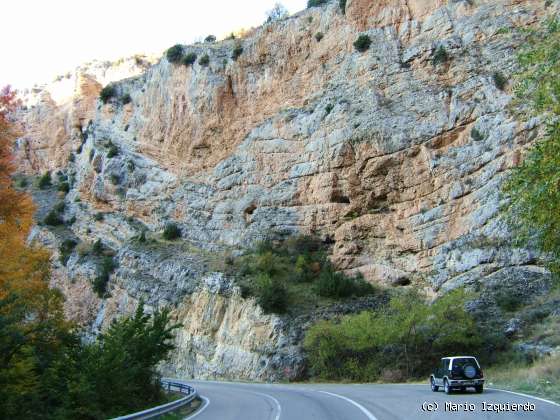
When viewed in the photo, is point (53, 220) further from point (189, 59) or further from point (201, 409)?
point (201, 409)

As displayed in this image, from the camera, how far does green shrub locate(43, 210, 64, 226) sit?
54.2 metres

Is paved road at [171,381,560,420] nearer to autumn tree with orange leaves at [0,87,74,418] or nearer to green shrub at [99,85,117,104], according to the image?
autumn tree with orange leaves at [0,87,74,418]

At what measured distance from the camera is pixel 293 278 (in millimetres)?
37281

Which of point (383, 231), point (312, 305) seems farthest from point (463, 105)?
point (312, 305)

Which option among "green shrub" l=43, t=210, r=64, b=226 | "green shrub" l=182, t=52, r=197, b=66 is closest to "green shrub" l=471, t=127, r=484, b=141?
"green shrub" l=182, t=52, r=197, b=66

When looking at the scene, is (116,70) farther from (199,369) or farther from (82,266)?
(199,369)

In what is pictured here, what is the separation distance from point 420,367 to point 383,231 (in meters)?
10.5

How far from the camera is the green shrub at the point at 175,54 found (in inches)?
2083

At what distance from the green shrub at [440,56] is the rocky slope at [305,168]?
18.3 inches

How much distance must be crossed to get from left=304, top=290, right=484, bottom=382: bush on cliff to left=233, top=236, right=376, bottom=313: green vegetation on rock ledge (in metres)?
3.32

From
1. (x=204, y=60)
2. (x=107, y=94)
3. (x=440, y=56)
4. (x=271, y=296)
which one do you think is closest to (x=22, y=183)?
(x=107, y=94)

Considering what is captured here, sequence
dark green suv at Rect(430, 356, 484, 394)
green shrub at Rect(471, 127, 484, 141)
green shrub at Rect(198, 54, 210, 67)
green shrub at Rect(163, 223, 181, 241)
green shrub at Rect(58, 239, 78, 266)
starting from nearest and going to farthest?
1. dark green suv at Rect(430, 356, 484, 394)
2. green shrub at Rect(471, 127, 484, 141)
3. green shrub at Rect(163, 223, 181, 241)
4. green shrub at Rect(58, 239, 78, 266)
5. green shrub at Rect(198, 54, 210, 67)

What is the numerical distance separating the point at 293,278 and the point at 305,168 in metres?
8.50

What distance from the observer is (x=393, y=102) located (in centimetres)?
3759
